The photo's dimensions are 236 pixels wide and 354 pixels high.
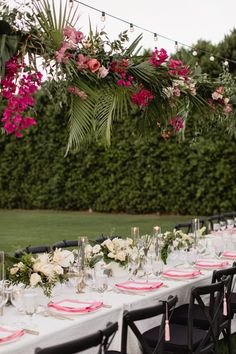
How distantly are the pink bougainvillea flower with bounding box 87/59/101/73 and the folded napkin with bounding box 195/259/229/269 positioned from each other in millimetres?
1904

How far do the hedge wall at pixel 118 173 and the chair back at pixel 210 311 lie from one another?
1094 cm

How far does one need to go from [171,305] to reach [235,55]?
479 inches

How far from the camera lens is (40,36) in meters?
3.61

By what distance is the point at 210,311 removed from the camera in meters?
3.92

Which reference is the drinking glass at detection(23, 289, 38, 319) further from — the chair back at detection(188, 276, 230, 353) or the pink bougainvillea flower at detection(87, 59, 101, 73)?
the pink bougainvillea flower at detection(87, 59, 101, 73)

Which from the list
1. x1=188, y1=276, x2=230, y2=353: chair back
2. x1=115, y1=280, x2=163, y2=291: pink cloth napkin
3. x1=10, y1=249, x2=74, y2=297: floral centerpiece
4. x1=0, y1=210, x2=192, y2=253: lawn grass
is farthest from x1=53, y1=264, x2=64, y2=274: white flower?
x1=0, y1=210, x2=192, y2=253: lawn grass

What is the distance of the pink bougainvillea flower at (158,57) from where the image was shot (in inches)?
178

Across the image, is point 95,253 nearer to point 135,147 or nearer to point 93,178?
point 135,147

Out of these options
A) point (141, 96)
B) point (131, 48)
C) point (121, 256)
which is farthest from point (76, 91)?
point (121, 256)

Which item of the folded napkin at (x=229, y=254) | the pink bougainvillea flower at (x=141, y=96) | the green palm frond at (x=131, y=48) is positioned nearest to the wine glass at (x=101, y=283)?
the pink bougainvillea flower at (x=141, y=96)

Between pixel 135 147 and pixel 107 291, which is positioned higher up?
pixel 135 147

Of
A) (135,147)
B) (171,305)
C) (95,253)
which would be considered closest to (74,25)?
→ (95,253)

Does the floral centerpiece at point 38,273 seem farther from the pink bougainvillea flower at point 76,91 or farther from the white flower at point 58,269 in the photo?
the pink bougainvillea flower at point 76,91

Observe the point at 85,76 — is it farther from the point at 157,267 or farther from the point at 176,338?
the point at 176,338
